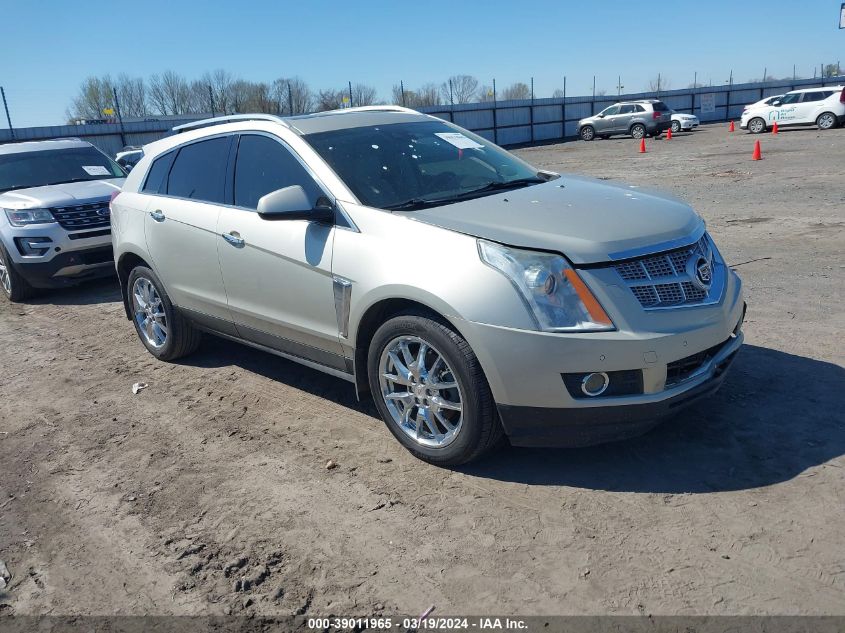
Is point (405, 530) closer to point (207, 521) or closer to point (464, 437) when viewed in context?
point (464, 437)

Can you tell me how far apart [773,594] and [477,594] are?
3.59 feet

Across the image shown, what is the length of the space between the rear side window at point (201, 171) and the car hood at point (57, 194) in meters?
3.82

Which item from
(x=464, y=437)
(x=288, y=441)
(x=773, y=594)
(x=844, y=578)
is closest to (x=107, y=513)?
(x=288, y=441)

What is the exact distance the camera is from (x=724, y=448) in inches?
145

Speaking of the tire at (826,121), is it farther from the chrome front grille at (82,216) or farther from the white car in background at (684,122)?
the chrome front grille at (82,216)

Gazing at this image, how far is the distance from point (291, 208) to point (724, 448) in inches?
105

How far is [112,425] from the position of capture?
4805 millimetres

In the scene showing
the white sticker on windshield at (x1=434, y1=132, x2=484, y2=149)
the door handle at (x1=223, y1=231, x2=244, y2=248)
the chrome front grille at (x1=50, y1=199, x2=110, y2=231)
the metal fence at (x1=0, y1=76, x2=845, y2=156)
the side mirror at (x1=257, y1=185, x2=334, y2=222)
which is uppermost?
the metal fence at (x1=0, y1=76, x2=845, y2=156)

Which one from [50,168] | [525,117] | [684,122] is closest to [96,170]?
[50,168]

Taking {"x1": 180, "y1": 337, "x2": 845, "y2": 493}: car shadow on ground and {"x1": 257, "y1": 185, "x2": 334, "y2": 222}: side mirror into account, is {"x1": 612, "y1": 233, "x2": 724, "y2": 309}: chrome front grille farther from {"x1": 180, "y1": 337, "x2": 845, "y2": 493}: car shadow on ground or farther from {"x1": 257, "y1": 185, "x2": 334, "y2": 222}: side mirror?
{"x1": 257, "y1": 185, "x2": 334, "y2": 222}: side mirror

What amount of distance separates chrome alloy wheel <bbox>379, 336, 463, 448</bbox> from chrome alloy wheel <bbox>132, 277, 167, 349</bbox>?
105 inches

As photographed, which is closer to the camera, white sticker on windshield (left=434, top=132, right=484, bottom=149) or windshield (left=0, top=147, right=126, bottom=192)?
white sticker on windshield (left=434, top=132, right=484, bottom=149)

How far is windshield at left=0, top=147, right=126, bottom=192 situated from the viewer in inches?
372

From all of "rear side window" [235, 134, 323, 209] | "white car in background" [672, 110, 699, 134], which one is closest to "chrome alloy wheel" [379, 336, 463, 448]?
"rear side window" [235, 134, 323, 209]
